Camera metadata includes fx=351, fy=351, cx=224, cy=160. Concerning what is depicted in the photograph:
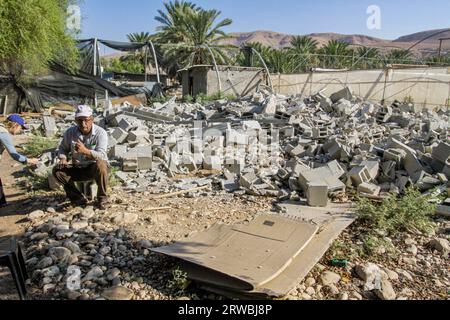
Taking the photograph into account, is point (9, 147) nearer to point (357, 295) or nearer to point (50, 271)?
point (50, 271)

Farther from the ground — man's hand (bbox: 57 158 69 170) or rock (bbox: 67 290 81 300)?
man's hand (bbox: 57 158 69 170)

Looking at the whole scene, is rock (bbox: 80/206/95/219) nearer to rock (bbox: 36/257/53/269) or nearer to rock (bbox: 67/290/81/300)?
rock (bbox: 36/257/53/269)

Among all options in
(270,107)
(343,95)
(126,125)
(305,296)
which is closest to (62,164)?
(305,296)

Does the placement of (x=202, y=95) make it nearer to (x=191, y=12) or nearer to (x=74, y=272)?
(x=191, y=12)

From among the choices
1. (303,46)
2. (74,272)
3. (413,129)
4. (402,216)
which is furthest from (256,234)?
(303,46)

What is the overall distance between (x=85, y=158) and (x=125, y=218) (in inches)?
36.7

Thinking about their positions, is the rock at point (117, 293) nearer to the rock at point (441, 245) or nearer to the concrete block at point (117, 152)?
the rock at point (441, 245)

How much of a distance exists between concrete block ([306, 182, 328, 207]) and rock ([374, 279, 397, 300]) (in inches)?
74.5

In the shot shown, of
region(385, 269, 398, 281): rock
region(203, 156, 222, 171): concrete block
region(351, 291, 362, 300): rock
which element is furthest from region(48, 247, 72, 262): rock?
region(203, 156, 222, 171): concrete block

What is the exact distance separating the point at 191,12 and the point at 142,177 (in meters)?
21.3

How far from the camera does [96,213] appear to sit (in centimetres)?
445

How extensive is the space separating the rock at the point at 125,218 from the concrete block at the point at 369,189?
3349 mm

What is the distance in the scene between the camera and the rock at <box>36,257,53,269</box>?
126 inches

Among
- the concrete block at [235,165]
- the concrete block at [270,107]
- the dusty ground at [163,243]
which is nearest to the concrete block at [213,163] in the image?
the concrete block at [235,165]
